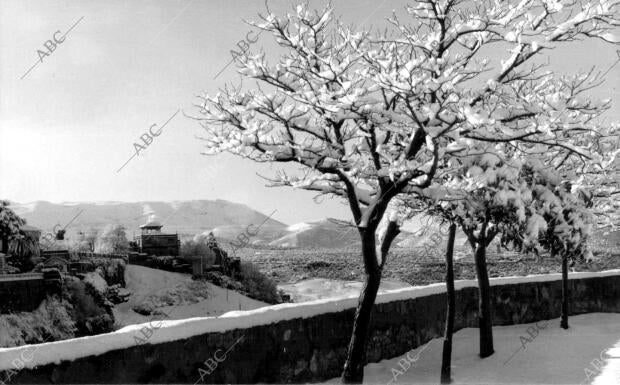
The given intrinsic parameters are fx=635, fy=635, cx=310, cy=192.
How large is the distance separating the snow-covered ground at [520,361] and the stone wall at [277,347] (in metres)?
0.38

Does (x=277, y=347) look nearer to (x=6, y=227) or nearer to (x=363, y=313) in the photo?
(x=363, y=313)

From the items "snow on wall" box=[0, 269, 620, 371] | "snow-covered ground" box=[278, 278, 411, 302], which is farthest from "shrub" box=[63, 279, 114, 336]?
"snow on wall" box=[0, 269, 620, 371]

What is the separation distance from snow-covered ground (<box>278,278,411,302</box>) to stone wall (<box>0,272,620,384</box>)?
20.8 meters

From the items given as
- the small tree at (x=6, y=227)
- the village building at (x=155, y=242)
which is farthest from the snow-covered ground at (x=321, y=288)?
the small tree at (x=6, y=227)

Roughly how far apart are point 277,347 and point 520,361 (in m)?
6.01

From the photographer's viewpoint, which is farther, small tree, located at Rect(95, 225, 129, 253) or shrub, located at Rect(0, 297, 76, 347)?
small tree, located at Rect(95, 225, 129, 253)

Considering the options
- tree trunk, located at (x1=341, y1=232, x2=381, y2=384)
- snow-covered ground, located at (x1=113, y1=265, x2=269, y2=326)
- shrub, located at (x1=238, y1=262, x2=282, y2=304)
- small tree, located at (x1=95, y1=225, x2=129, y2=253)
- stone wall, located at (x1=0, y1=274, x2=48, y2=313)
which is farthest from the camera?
small tree, located at (x1=95, y1=225, x2=129, y2=253)

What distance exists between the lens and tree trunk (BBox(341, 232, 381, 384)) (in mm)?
9523

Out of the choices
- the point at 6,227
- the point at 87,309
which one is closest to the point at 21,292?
the point at 87,309

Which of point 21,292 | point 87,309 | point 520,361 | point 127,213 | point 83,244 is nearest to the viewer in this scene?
point 520,361

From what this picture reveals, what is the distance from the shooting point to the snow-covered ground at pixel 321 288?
37781mm

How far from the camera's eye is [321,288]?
133ft

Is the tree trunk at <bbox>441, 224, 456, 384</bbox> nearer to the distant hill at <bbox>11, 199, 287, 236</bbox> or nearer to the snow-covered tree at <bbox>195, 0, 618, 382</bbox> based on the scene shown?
the snow-covered tree at <bbox>195, 0, 618, 382</bbox>

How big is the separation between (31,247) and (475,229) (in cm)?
2414
